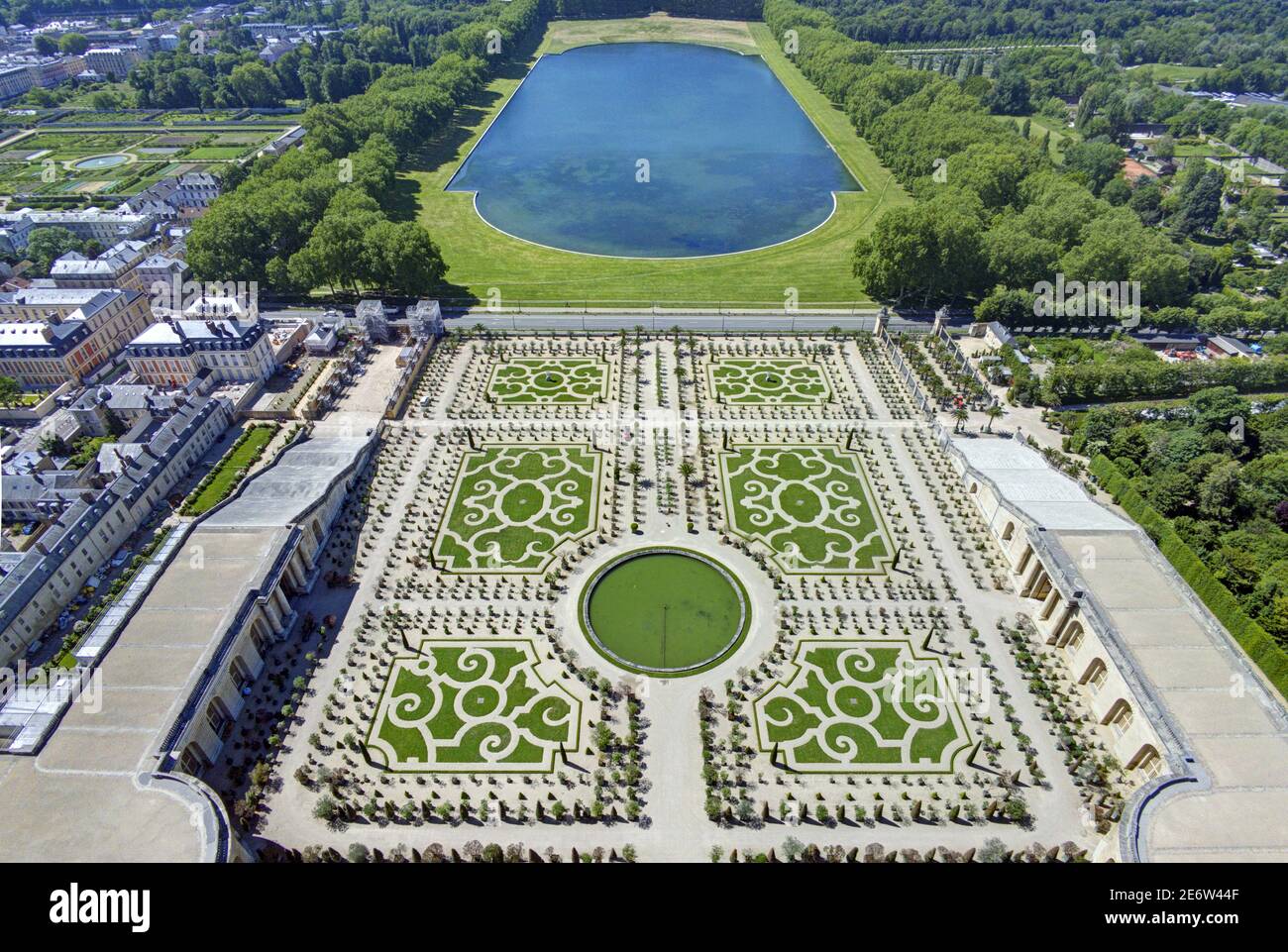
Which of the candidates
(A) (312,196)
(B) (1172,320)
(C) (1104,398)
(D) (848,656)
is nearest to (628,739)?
(D) (848,656)

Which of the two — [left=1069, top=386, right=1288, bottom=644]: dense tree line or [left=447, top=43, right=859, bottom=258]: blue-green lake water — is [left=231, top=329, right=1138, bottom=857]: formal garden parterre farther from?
[left=447, top=43, right=859, bottom=258]: blue-green lake water

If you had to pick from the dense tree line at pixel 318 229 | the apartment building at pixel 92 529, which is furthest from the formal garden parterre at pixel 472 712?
the dense tree line at pixel 318 229

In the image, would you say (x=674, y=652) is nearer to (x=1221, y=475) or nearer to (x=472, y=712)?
(x=472, y=712)

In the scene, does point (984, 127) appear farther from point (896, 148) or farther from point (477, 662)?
point (477, 662)

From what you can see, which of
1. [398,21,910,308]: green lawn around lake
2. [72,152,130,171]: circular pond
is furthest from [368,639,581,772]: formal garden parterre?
[72,152,130,171]: circular pond

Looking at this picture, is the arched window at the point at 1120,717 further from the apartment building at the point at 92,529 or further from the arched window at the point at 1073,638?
the apartment building at the point at 92,529

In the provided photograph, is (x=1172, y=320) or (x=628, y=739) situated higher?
(x=1172, y=320)

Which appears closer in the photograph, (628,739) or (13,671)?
(628,739)
